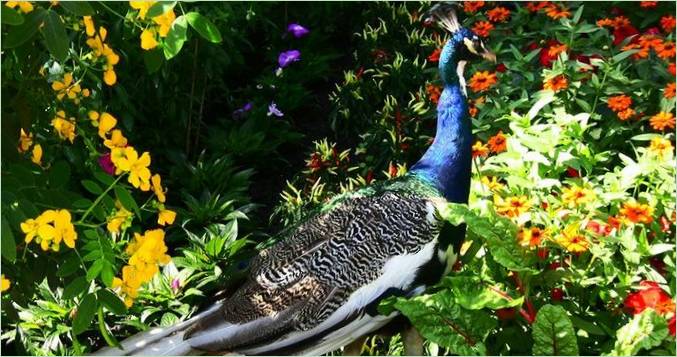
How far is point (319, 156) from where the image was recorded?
12.8 feet

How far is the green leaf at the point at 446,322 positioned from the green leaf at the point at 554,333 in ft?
0.53

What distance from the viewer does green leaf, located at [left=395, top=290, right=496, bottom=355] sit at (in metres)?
2.55

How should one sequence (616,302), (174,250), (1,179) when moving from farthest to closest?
(174,250)
(616,302)
(1,179)

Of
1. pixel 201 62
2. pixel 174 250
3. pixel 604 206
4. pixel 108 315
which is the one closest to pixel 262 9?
pixel 201 62

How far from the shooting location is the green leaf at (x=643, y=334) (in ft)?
7.78

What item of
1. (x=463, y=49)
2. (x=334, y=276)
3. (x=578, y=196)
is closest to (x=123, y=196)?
(x=334, y=276)

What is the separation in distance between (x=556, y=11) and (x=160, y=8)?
2002 millimetres

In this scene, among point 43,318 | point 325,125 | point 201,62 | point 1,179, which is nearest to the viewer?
point 1,179

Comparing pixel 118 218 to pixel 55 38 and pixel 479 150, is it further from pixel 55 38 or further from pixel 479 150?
pixel 479 150

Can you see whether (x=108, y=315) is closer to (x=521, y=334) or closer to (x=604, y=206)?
(x=521, y=334)

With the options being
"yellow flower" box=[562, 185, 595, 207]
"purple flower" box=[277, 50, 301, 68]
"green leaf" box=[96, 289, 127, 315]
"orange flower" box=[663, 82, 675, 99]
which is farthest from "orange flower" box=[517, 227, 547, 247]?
"purple flower" box=[277, 50, 301, 68]

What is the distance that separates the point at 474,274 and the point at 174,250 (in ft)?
4.36

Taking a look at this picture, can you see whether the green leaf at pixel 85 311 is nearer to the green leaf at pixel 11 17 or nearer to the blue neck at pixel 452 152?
the green leaf at pixel 11 17

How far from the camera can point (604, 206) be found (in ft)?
9.34
